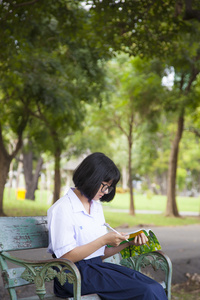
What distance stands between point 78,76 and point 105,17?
6.91 m

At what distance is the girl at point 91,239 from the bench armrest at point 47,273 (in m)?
0.09

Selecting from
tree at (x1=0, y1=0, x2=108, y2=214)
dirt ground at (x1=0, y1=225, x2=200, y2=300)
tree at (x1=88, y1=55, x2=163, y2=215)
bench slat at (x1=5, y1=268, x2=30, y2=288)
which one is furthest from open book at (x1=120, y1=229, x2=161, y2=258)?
tree at (x1=88, y1=55, x2=163, y2=215)

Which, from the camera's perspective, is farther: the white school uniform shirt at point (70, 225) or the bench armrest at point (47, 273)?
the white school uniform shirt at point (70, 225)

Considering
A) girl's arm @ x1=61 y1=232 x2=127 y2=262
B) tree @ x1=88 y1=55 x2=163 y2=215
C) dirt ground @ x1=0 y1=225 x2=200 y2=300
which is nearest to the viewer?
girl's arm @ x1=61 y1=232 x2=127 y2=262

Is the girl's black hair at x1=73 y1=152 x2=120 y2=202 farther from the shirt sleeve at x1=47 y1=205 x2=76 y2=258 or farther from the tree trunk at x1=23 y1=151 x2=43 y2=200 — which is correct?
the tree trunk at x1=23 y1=151 x2=43 y2=200

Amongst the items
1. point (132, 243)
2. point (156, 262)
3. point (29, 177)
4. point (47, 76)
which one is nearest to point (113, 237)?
point (132, 243)

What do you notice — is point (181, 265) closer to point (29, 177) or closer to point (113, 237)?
point (113, 237)

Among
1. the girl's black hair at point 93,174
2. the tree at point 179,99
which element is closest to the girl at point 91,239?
the girl's black hair at point 93,174

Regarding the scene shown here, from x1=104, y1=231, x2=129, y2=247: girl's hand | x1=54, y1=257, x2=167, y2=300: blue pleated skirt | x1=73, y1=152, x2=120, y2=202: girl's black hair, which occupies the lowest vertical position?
x1=54, y1=257, x2=167, y2=300: blue pleated skirt

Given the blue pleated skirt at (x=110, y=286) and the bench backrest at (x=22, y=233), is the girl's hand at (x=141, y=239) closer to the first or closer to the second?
the blue pleated skirt at (x=110, y=286)

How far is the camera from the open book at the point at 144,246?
3303 mm

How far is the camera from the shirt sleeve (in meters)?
3.03

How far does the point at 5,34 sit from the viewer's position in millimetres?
7715

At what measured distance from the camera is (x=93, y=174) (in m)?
3.17
